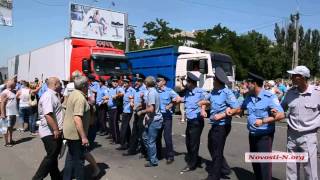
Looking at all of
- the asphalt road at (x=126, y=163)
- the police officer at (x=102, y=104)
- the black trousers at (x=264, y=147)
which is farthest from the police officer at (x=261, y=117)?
the police officer at (x=102, y=104)

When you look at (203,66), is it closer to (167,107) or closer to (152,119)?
(167,107)

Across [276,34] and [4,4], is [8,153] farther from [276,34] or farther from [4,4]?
[276,34]

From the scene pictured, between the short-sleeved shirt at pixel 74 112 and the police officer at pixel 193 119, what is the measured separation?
7.48ft

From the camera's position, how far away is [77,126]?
19.2 ft

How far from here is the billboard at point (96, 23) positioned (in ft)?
99.5

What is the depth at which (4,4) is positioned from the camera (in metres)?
24.0

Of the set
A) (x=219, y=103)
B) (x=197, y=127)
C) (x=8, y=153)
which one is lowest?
(x=8, y=153)

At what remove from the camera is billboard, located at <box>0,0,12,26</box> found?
23734 millimetres

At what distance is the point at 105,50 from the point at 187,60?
3761 millimetres

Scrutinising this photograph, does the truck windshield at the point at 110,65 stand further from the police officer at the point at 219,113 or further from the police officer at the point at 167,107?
the police officer at the point at 219,113

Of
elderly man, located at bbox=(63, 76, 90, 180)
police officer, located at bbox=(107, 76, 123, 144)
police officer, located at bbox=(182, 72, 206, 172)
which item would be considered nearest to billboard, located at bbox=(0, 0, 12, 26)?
police officer, located at bbox=(107, 76, 123, 144)

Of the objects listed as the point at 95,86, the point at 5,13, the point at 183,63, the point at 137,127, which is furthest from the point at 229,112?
the point at 5,13

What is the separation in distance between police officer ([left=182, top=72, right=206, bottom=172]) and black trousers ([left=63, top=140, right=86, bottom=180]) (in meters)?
2.24

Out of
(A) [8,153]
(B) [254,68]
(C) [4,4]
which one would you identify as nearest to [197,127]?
(A) [8,153]
